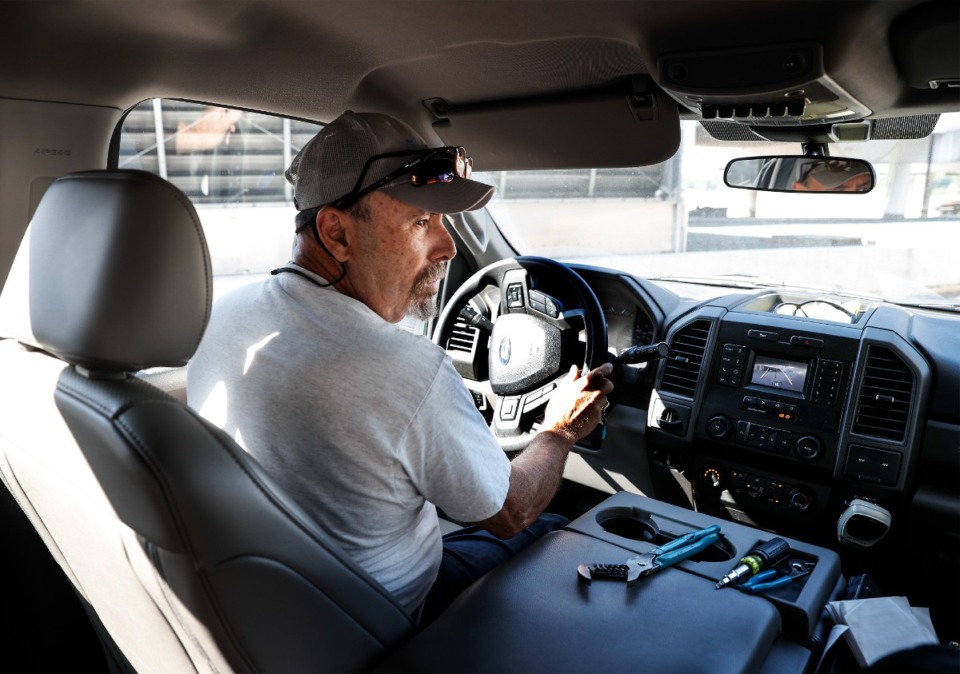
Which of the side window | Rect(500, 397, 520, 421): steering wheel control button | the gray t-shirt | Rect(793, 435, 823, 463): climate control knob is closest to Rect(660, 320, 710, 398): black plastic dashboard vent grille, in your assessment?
Rect(793, 435, 823, 463): climate control knob

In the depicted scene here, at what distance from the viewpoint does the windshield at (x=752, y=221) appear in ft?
10.2

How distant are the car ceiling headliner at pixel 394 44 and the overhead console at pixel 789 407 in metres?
0.86

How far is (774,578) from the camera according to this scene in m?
1.91

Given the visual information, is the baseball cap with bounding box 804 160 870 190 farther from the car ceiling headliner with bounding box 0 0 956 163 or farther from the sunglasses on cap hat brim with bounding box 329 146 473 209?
the sunglasses on cap hat brim with bounding box 329 146 473 209

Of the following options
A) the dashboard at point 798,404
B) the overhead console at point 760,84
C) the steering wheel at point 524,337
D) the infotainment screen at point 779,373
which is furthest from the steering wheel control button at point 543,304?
the overhead console at point 760,84

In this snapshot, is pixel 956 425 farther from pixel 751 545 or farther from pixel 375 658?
pixel 375 658

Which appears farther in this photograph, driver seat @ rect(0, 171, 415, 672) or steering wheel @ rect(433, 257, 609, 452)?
steering wheel @ rect(433, 257, 609, 452)

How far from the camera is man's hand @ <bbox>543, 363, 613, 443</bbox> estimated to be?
2322mm

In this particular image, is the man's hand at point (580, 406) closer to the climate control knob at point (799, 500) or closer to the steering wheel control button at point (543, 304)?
the steering wheel control button at point (543, 304)

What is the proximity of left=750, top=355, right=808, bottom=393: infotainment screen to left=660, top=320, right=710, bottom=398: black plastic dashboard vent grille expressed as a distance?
21 centimetres

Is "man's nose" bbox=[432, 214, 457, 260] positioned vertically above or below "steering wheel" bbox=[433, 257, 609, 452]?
above

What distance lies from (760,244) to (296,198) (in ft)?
9.69

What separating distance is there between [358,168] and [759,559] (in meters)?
1.36

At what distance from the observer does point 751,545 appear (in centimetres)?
206
